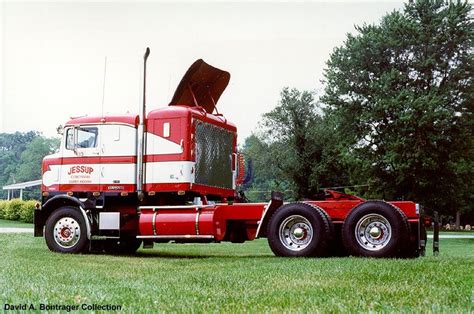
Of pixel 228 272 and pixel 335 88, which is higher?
pixel 335 88

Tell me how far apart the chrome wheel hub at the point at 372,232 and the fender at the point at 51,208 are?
551 cm

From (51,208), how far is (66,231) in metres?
0.80

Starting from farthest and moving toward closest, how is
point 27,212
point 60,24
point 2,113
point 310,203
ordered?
point 27,212
point 310,203
point 60,24
point 2,113

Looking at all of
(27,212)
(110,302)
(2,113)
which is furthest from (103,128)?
(27,212)

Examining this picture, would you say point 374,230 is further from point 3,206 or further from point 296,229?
point 3,206

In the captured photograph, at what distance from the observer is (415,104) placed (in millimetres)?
32844

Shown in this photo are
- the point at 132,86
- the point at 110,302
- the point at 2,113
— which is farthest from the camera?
the point at 132,86

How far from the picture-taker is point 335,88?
38562 millimetres

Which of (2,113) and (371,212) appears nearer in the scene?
(2,113)

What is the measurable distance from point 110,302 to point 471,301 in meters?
3.06

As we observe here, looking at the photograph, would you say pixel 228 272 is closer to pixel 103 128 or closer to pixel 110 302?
pixel 110 302

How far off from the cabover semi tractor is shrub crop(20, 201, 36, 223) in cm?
2284

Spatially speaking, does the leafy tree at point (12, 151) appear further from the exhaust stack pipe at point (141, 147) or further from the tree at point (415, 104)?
the exhaust stack pipe at point (141, 147)

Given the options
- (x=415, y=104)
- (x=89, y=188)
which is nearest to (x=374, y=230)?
(x=89, y=188)
